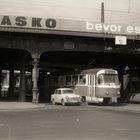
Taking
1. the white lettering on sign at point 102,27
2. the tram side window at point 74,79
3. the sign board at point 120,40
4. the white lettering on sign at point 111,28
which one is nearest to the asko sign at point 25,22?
the white lettering on sign at point 102,27

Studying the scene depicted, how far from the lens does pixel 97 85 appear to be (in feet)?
140

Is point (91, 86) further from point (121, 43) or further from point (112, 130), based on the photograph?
point (112, 130)

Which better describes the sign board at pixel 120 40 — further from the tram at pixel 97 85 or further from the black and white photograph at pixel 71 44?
the tram at pixel 97 85

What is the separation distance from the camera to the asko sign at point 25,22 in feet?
140

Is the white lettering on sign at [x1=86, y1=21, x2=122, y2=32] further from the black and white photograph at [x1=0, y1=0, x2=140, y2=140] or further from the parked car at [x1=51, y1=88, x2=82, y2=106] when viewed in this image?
the parked car at [x1=51, y1=88, x2=82, y2=106]

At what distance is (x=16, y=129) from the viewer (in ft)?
58.3

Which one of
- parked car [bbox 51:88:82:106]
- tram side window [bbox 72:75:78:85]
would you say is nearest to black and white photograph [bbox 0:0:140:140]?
parked car [bbox 51:88:82:106]

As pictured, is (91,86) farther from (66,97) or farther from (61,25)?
(61,25)

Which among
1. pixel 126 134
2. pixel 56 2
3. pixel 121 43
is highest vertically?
pixel 56 2

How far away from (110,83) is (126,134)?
25927mm

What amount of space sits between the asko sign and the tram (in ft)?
20.3

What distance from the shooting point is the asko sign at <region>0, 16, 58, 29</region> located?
140ft

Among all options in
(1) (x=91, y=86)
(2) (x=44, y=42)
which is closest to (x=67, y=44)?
(2) (x=44, y=42)

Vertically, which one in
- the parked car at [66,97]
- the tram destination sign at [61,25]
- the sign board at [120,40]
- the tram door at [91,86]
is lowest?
the parked car at [66,97]
